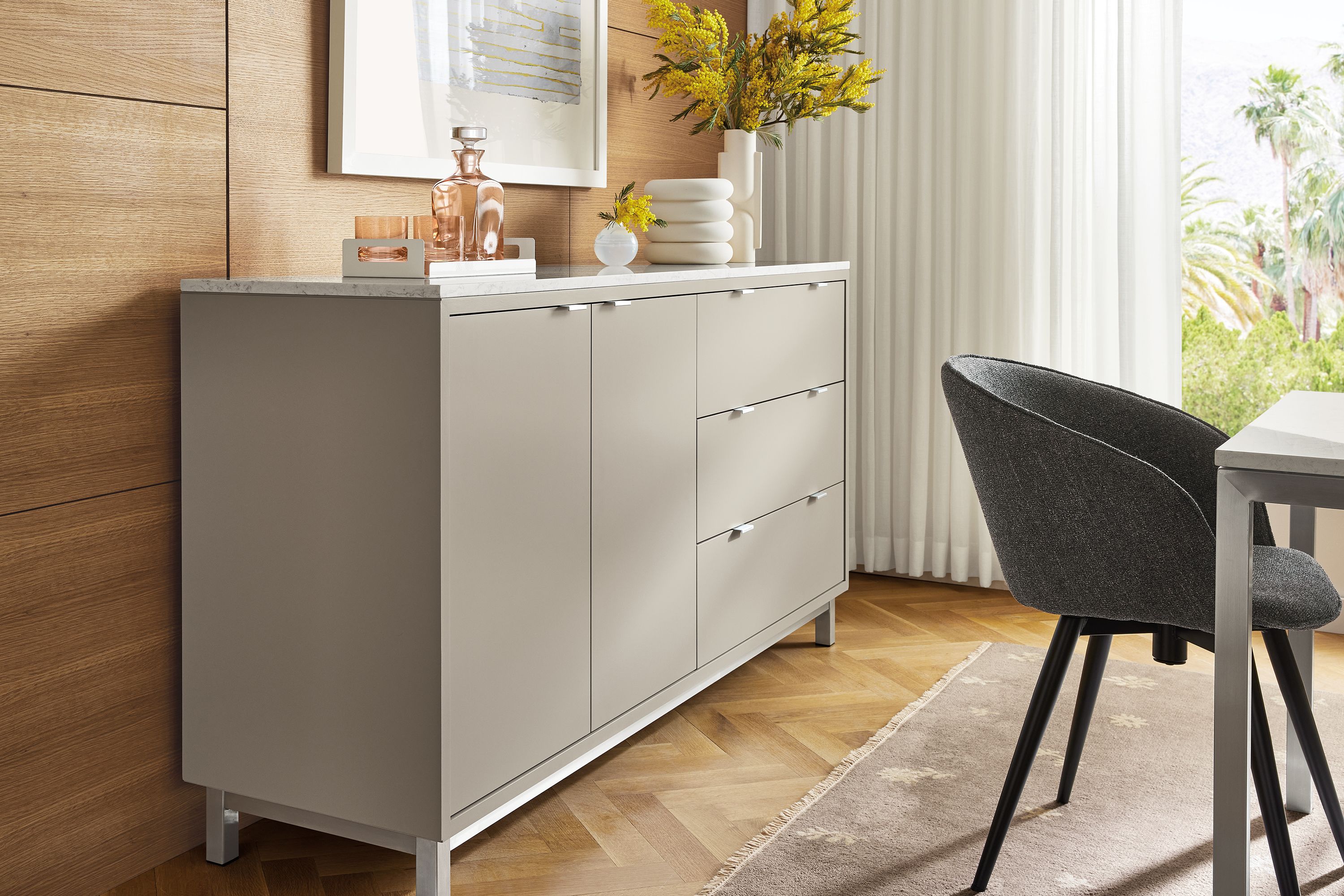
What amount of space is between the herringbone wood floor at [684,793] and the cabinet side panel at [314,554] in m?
0.17

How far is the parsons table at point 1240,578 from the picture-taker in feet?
4.99

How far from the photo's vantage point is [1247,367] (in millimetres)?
3951

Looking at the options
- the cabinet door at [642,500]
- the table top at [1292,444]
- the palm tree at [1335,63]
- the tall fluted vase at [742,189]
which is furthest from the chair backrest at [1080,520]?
the palm tree at [1335,63]

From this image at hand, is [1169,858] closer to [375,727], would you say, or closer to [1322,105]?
[375,727]

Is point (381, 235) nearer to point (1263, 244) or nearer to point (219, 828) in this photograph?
point (219, 828)

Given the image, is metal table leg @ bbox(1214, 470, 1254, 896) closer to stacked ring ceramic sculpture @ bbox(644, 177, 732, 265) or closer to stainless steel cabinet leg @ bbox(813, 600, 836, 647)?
stacked ring ceramic sculpture @ bbox(644, 177, 732, 265)

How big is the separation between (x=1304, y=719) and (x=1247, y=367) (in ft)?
7.43

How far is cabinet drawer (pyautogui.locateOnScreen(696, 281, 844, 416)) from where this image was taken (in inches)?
101

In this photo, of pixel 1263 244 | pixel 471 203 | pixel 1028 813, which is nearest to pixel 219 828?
pixel 471 203

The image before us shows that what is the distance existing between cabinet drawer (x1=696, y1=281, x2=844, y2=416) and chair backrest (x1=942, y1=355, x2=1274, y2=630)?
603mm

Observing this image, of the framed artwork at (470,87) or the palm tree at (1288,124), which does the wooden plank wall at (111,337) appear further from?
the palm tree at (1288,124)

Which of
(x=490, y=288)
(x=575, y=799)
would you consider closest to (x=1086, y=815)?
(x=575, y=799)

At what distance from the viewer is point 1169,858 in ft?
6.81

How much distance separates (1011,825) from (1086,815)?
153 millimetres
